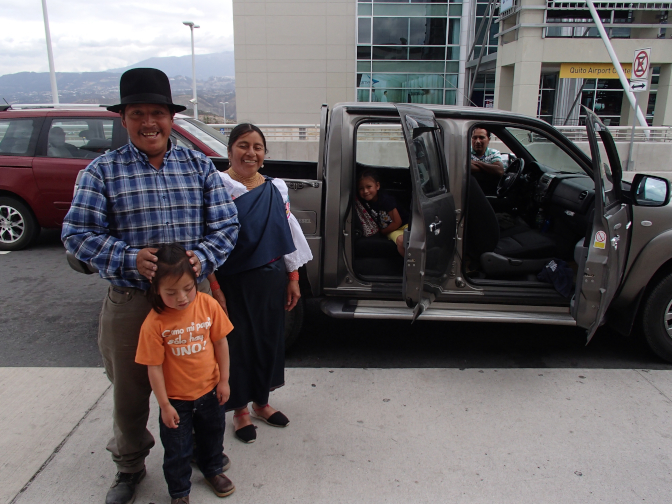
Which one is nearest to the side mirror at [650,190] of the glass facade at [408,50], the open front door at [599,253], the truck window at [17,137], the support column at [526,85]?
the open front door at [599,253]

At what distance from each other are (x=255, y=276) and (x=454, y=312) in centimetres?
162

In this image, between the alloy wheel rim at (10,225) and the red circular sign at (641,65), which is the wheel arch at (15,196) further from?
the red circular sign at (641,65)

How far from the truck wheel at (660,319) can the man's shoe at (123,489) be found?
3.46 meters

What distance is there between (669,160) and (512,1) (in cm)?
972

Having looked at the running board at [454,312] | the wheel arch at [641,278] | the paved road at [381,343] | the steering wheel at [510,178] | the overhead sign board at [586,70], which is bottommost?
the paved road at [381,343]

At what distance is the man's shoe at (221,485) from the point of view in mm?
2549

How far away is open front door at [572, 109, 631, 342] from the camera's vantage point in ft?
11.1

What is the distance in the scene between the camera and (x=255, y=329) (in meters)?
2.92

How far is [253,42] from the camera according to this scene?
93.5 ft

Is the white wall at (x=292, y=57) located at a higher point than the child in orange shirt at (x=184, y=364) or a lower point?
higher

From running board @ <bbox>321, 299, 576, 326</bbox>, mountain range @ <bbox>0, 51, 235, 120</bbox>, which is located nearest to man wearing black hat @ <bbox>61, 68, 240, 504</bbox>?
running board @ <bbox>321, 299, 576, 326</bbox>

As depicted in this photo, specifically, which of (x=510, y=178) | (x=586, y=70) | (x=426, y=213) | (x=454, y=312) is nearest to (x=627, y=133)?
(x=586, y=70)

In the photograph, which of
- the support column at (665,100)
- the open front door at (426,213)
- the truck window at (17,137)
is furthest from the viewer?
the support column at (665,100)

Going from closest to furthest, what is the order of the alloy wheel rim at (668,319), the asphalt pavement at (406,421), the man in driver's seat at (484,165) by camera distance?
1. the asphalt pavement at (406,421)
2. the alloy wheel rim at (668,319)
3. the man in driver's seat at (484,165)
